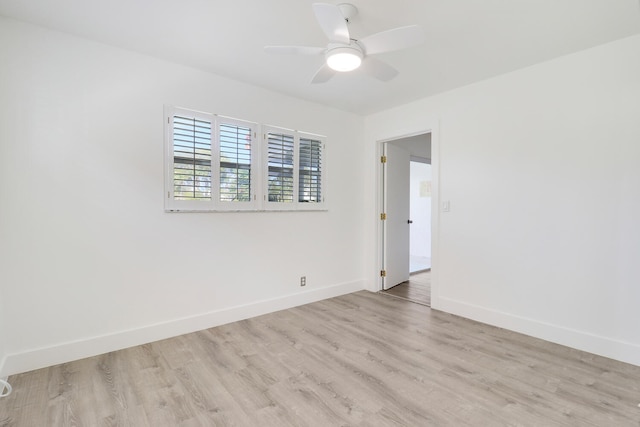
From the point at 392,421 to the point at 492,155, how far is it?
8.96ft

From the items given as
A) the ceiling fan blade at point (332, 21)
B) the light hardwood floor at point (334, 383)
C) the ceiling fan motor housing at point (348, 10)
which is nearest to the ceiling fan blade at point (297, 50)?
the ceiling fan blade at point (332, 21)

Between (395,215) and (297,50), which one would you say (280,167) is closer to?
(297,50)

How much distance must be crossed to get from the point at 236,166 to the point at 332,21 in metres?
1.92

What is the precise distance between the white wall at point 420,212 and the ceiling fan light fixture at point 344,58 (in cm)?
585

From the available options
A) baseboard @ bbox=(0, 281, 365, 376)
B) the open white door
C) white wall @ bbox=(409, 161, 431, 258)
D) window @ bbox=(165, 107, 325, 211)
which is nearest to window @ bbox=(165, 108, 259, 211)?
window @ bbox=(165, 107, 325, 211)

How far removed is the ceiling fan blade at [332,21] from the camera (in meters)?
1.62

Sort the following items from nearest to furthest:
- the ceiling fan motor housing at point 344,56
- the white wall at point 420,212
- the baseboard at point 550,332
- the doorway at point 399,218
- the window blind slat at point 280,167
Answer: the ceiling fan motor housing at point 344,56, the baseboard at point 550,332, the window blind slat at point 280,167, the doorway at point 399,218, the white wall at point 420,212

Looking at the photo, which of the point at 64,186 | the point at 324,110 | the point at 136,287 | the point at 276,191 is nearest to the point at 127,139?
the point at 64,186

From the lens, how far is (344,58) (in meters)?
2.04

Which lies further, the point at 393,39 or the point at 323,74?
the point at 323,74

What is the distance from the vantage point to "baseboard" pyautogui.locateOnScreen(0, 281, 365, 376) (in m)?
2.31

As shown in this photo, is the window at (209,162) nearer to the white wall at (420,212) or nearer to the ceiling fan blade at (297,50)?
the ceiling fan blade at (297,50)

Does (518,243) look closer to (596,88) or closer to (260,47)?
(596,88)

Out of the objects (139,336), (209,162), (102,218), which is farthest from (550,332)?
(102,218)
